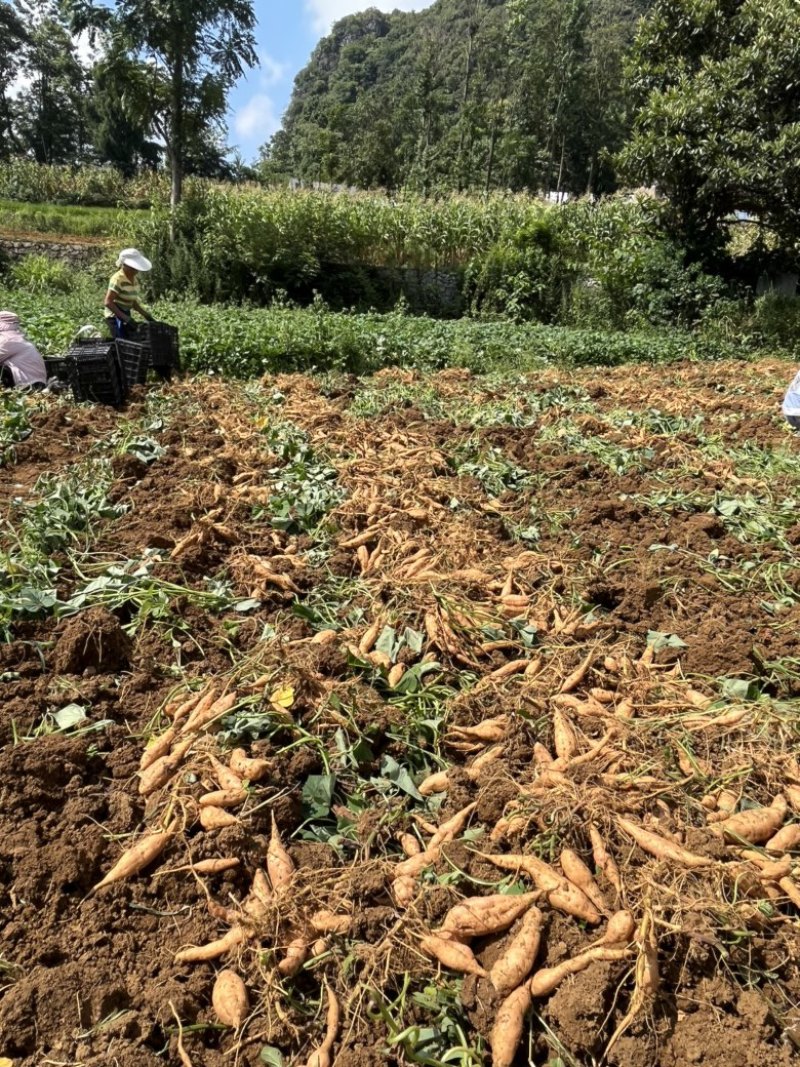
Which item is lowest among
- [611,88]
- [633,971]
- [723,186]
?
[633,971]

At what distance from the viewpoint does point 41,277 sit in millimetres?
14695

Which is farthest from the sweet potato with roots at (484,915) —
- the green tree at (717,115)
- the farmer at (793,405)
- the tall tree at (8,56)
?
the tall tree at (8,56)

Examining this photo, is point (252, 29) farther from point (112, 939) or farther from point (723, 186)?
point (112, 939)

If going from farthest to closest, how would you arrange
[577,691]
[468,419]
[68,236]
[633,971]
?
[68,236]
[468,419]
[577,691]
[633,971]

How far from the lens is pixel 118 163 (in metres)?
43.0

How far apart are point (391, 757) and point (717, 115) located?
13996mm

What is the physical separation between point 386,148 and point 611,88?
15963 mm

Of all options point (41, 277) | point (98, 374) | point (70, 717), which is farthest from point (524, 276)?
point (70, 717)

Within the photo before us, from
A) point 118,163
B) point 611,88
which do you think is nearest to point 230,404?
point 118,163

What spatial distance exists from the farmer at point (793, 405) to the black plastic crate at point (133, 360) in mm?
5876

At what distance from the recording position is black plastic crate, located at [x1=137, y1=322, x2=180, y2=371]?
274 inches

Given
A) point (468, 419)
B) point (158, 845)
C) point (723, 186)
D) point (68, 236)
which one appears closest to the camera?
point (158, 845)

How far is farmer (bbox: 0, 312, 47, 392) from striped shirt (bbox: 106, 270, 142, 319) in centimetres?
82

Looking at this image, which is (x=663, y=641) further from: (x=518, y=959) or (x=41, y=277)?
(x=41, y=277)
